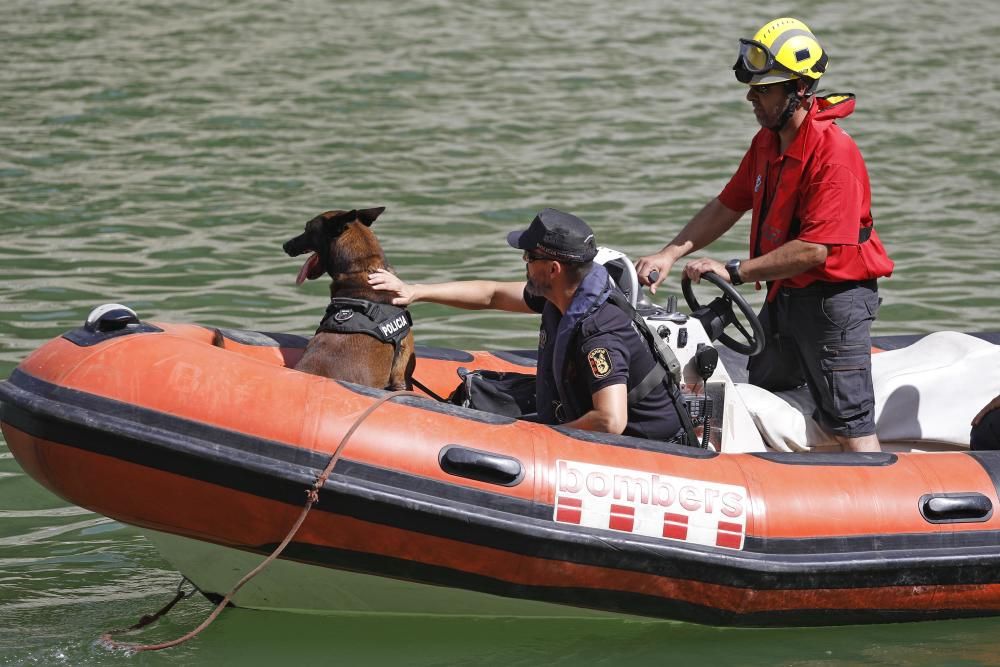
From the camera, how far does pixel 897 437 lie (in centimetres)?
523

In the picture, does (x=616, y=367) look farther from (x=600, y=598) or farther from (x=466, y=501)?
(x=600, y=598)

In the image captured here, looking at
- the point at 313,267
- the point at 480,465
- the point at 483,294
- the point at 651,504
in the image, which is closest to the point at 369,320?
the point at 313,267

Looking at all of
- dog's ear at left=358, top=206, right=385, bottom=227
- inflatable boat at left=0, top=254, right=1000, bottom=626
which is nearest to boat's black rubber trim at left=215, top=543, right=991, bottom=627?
inflatable boat at left=0, top=254, right=1000, bottom=626

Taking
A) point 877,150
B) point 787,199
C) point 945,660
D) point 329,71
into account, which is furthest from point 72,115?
point 945,660

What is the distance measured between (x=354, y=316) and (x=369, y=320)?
0.05 m

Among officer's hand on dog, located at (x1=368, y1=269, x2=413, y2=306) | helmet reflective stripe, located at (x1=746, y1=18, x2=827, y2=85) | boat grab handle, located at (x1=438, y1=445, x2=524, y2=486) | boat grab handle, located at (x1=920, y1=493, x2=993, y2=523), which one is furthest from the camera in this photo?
officer's hand on dog, located at (x1=368, y1=269, x2=413, y2=306)

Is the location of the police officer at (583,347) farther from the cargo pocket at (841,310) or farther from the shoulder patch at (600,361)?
the cargo pocket at (841,310)

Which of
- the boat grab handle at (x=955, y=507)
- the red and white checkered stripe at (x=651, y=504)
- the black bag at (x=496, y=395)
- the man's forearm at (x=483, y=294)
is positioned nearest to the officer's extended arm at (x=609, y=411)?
the red and white checkered stripe at (x=651, y=504)

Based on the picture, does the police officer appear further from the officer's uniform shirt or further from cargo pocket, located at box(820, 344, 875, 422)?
cargo pocket, located at box(820, 344, 875, 422)

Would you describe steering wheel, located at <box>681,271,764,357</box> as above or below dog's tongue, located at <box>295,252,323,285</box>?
below

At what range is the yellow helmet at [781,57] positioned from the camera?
4715 mm

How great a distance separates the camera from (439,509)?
420 centimetres

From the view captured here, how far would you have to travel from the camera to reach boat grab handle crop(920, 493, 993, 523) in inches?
177

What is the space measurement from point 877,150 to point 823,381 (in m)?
7.19
